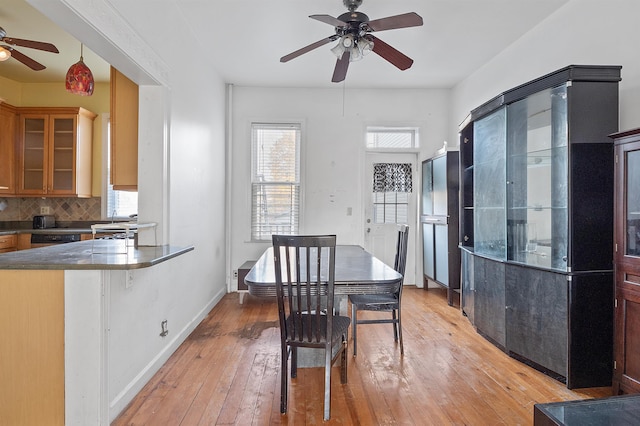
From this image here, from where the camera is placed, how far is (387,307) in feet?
9.09

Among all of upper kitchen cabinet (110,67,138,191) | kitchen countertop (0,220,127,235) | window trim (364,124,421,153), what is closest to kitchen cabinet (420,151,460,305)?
window trim (364,124,421,153)

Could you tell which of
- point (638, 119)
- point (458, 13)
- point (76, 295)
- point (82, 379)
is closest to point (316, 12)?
point (458, 13)

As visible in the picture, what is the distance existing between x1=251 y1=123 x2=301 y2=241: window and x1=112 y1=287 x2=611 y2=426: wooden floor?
1.93m

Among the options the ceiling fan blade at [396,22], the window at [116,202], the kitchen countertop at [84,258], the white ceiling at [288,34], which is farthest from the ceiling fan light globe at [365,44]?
the window at [116,202]

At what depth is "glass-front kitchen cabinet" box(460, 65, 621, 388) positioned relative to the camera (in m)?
2.30

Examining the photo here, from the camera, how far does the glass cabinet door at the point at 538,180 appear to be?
2.42 meters

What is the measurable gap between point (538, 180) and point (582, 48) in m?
1.19

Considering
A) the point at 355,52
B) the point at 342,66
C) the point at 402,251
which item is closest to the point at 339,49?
the point at 355,52

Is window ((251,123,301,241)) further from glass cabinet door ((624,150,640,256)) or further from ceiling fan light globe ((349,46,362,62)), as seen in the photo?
glass cabinet door ((624,150,640,256))

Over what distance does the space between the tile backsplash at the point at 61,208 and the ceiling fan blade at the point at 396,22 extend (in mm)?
4266

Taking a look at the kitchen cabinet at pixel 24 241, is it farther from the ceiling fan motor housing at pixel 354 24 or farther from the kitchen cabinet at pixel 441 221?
the kitchen cabinet at pixel 441 221

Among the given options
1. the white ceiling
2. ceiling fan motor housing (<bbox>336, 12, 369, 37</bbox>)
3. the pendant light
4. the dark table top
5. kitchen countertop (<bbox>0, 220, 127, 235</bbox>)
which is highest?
the white ceiling

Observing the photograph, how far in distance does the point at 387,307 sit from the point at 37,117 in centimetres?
490

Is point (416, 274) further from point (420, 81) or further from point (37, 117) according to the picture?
point (37, 117)
